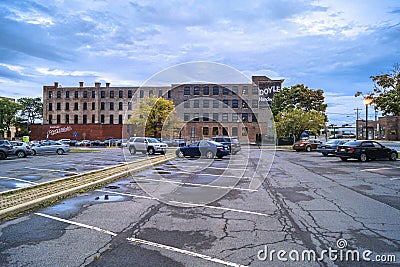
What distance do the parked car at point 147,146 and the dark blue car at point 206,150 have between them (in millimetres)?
3582

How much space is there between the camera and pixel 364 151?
2127 cm

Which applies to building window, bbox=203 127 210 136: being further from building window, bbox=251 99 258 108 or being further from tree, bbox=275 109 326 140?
tree, bbox=275 109 326 140

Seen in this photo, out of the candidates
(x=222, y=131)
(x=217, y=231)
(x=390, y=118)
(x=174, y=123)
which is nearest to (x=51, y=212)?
(x=217, y=231)

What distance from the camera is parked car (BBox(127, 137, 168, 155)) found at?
94.2 feet

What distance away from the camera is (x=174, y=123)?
38.7 metres

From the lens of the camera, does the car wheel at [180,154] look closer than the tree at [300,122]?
Yes

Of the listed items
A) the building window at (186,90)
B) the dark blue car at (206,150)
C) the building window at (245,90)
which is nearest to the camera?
the dark blue car at (206,150)

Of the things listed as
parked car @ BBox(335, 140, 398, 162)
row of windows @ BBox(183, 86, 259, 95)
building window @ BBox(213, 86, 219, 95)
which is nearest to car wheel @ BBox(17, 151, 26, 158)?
parked car @ BBox(335, 140, 398, 162)

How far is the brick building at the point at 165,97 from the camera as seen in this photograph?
64.9 meters

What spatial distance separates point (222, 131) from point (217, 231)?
197 ft

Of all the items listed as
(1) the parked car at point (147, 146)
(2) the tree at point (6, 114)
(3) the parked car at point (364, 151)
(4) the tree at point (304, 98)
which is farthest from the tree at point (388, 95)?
(2) the tree at point (6, 114)

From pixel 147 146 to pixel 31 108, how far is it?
85.2 meters

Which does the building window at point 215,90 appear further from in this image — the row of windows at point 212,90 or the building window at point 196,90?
the building window at point 196,90

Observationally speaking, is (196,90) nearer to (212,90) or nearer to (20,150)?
(212,90)
